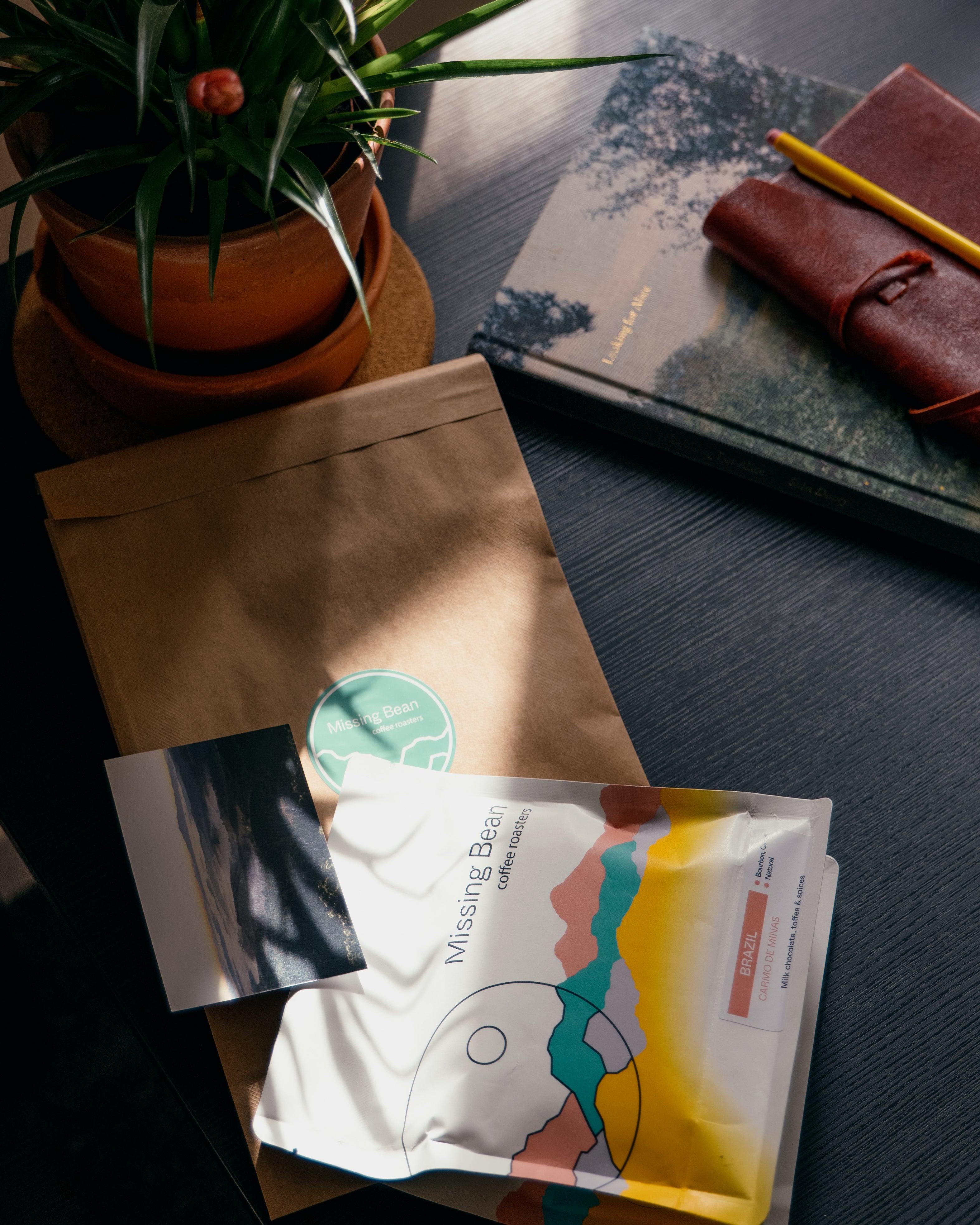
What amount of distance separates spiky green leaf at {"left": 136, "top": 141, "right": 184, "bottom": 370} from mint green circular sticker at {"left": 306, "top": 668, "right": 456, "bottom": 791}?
21cm

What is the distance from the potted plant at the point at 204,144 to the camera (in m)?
0.40

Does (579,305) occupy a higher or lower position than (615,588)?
higher

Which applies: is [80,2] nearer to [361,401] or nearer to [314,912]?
[361,401]

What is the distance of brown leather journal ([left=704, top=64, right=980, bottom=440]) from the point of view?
60 centimetres

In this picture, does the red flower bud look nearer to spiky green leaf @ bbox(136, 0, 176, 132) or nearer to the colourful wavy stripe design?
spiky green leaf @ bbox(136, 0, 176, 132)

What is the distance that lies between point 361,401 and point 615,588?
20 cm

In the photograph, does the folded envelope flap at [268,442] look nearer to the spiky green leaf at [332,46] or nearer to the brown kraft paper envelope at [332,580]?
the brown kraft paper envelope at [332,580]

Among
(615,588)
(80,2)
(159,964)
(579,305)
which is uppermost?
(80,2)

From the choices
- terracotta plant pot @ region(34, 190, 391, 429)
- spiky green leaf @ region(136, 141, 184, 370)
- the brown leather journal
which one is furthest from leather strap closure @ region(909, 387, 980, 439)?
spiky green leaf @ region(136, 141, 184, 370)

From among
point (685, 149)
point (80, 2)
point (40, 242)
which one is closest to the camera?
point (80, 2)

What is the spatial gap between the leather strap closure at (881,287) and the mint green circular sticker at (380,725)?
36 cm

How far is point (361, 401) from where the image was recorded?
0.57 m

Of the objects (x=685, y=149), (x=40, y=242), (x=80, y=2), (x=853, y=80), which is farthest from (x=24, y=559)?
(x=853, y=80)

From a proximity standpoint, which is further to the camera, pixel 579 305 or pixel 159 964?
pixel 579 305
